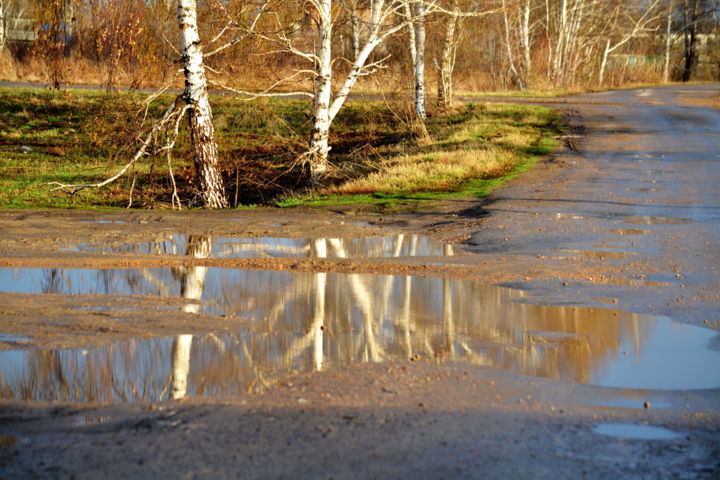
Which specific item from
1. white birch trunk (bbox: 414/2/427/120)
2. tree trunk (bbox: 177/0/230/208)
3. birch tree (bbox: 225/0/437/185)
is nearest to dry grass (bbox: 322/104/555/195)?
white birch trunk (bbox: 414/2/427/120)

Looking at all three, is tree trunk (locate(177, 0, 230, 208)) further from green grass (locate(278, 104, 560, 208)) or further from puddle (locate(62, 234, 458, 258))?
puddle (locate(62, 234, 458, 258))

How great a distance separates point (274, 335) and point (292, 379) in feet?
4.43

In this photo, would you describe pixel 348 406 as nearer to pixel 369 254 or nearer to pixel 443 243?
pixel 369 254

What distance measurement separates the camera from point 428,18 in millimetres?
24781

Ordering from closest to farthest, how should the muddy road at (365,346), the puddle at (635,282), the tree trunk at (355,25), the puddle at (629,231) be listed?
the muddy road at (365,346)
the puddle at (635,282)
the puddle at (629,231)
the tree trunk at (355,25)

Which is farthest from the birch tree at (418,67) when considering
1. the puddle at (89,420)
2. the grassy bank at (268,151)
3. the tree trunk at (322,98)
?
the puddle at (89,420)

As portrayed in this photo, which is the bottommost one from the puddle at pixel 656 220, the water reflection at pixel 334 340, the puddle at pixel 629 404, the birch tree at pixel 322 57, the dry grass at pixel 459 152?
the puddle at pixel 629 404

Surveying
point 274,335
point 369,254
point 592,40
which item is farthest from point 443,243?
point 592,40

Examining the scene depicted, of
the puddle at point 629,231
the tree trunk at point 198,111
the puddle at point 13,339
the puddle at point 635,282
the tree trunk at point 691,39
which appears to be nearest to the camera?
the puddle at point 13,339

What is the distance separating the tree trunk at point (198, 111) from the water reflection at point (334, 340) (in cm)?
794

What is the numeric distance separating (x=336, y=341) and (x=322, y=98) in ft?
43.0

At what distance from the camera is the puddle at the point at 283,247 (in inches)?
460

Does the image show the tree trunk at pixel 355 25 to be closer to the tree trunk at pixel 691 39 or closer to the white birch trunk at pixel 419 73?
the white birch trunk at pixel 419 73

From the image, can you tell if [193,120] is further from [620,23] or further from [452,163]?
[620,23]
